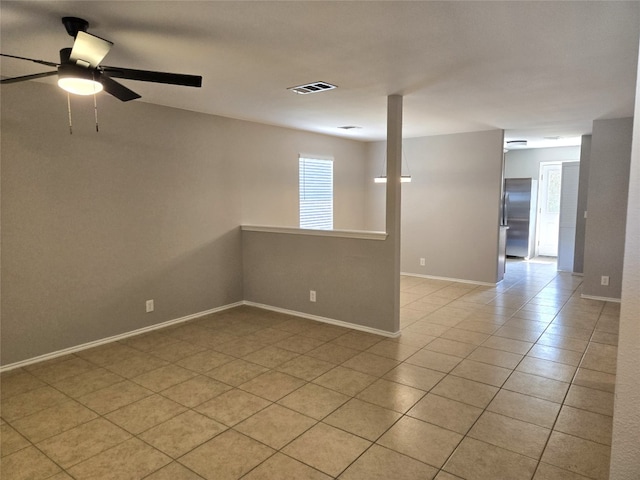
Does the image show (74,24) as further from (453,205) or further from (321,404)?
(453,205)

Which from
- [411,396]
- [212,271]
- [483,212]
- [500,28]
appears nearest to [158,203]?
[212,271]

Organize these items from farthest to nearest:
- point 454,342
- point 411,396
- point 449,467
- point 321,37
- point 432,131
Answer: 1. point 432,131
2. point 454,342
3. point 411,396
4. point 321,37
5. point 449,467

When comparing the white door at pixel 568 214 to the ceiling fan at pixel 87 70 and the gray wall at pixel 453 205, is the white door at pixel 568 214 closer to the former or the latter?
the gray wall at pixel 453 205

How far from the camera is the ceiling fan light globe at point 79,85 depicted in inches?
86.9

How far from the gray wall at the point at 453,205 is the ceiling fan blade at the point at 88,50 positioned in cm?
570

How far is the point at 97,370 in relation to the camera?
348 cm

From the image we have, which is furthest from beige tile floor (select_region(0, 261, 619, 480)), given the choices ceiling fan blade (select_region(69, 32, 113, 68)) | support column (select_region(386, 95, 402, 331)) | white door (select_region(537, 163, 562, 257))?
white door (select_region(537, 163, 562, 257))

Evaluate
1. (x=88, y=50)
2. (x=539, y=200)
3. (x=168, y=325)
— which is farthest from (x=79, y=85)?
(x=539, y=200)

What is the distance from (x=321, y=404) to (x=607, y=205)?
4.96 m

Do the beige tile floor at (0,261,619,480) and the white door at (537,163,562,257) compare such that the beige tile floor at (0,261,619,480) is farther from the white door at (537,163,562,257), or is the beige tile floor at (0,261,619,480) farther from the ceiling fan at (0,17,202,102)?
the white door at (537,163,562,257)

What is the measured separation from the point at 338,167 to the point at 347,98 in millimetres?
3160

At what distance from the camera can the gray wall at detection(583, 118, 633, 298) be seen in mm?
5367

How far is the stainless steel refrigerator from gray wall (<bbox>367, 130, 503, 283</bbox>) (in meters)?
2.71

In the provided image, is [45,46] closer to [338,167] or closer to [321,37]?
[321,37]
